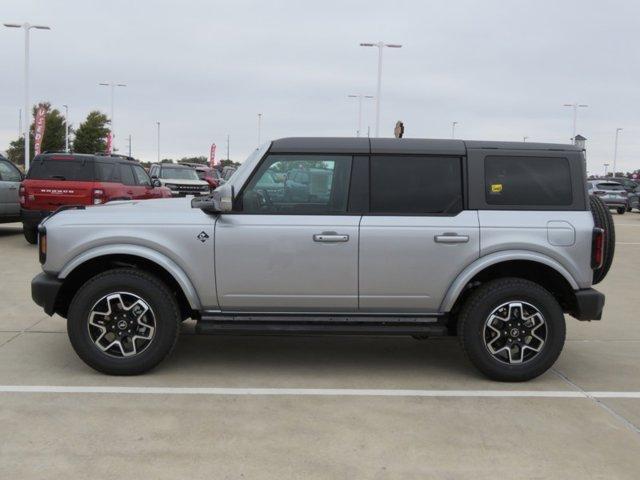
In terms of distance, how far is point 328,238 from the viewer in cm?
473

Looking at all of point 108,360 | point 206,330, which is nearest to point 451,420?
point 206,330

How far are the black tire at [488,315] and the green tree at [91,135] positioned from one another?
6446cm

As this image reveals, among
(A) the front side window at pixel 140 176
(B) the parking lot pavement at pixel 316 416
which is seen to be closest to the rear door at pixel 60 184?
(A) the front side window at pixel 140 176

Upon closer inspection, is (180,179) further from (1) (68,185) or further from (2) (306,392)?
(2) (306,392)

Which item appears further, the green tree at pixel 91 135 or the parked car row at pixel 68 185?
the green tree at pixel 91 135

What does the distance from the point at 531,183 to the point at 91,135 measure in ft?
216

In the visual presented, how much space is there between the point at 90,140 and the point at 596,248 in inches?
2596

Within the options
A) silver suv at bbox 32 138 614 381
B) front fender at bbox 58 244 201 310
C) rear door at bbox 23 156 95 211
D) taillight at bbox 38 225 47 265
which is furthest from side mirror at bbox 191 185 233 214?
rear door at bbox 23 156 95 211

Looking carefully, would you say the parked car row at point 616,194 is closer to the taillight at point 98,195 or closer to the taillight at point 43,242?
the taillight at point 98,195

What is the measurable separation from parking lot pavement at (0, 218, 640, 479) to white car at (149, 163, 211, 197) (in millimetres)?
17351

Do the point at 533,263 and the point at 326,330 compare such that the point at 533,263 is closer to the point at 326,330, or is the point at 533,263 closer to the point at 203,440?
the point at 326,330

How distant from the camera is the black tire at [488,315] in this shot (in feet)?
15.7

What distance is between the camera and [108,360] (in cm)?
481

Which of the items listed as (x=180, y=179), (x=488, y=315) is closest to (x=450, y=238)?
(x=488, y=315)
